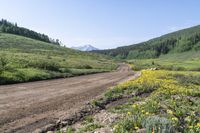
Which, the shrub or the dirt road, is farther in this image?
the dirt road

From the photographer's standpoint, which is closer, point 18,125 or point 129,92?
point 18,125

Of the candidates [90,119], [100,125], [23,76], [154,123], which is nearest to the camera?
[154,123]

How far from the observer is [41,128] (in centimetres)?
1016

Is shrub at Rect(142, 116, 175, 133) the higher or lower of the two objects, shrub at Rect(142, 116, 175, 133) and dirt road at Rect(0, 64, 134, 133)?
the higher

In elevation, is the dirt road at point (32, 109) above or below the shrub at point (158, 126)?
below

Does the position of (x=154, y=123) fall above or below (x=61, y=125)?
above

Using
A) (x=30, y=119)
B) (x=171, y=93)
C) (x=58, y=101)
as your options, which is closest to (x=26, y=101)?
(x=58, y=101)

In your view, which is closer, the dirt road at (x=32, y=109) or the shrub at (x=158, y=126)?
the shrub at (x=158, y=126)

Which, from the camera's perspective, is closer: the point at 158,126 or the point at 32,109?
the point at 158,126

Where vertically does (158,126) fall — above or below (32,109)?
above

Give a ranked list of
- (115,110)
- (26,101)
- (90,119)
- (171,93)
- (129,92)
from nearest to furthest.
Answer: (90,119) → (115,110) → (26,101) → (171,93) → (129,92)

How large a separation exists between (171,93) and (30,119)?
9369mm

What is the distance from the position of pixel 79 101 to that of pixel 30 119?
470cm

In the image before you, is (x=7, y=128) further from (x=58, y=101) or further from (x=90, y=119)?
(x=58, y=101)
